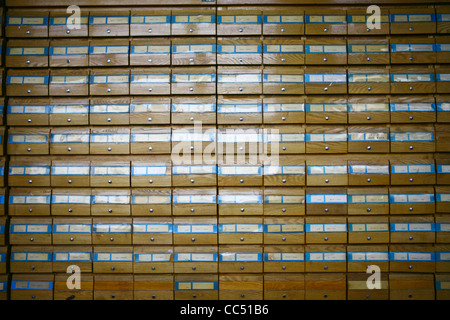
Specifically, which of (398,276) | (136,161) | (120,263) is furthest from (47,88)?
(398,276)

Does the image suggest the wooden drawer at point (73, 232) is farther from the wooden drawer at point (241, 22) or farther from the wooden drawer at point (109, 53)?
the wooden drawer at point (241, 22)

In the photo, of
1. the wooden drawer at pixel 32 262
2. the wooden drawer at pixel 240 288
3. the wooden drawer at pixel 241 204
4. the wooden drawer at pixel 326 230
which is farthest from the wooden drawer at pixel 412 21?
the wooden drawer at pixel 32 262

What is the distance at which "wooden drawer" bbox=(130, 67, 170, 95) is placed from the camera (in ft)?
12.2

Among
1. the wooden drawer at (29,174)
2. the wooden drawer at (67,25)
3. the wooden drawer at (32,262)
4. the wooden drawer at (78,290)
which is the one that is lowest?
the wooden drawer at (78,290)

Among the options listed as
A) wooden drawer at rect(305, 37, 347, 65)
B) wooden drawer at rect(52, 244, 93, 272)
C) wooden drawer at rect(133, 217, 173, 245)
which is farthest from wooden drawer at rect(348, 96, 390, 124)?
wooden drawer at rect(52, 244, 93, 272)

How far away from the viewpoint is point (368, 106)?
3707 mm

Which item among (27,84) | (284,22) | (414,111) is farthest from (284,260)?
(27,84)

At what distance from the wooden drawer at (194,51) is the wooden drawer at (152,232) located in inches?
71.0

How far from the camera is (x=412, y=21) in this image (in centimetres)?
369

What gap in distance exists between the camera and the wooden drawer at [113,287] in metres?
3.72

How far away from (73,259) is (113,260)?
45 centimetres

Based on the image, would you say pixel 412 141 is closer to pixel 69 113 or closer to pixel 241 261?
pixel 241 261
